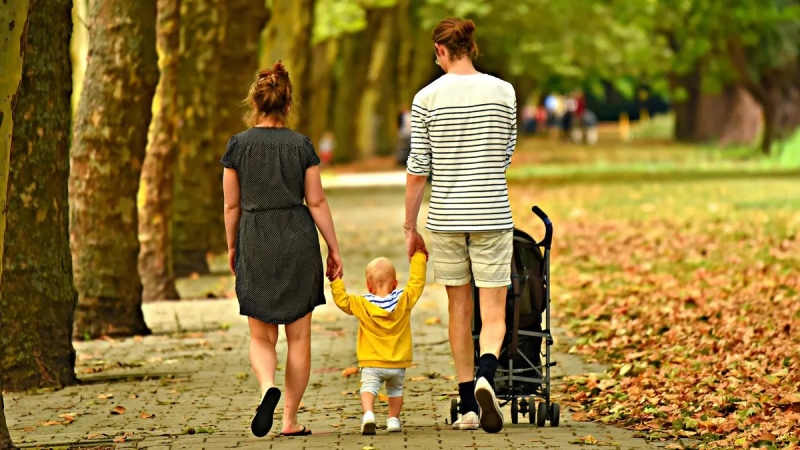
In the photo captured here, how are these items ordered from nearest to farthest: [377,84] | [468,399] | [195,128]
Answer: [468,399], [195,128], [377,84]

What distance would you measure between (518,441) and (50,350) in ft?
13.4

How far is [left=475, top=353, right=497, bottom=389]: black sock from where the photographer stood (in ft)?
27.1

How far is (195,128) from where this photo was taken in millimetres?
20953

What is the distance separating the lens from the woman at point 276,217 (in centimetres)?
851

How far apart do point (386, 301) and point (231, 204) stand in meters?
0.94

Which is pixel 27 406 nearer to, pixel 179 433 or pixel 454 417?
pixel 179 433

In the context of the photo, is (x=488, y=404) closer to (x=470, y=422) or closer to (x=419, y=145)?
(x=470, y=422)

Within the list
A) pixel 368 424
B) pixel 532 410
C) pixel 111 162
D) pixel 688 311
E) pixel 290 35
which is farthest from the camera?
pixel 290 35

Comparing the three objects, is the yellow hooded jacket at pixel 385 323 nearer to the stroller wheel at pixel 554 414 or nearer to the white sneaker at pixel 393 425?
the white sneaker at pixel 393 425

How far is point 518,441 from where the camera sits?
813cm

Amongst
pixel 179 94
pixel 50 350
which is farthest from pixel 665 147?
pixel 50 350

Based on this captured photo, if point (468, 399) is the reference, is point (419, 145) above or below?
above

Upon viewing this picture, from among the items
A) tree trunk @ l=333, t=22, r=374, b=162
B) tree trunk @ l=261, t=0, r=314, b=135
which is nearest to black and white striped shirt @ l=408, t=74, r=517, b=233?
tree trunk @ l=261, t=0, r=314, b=135

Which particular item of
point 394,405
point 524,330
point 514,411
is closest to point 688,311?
point 514,411
